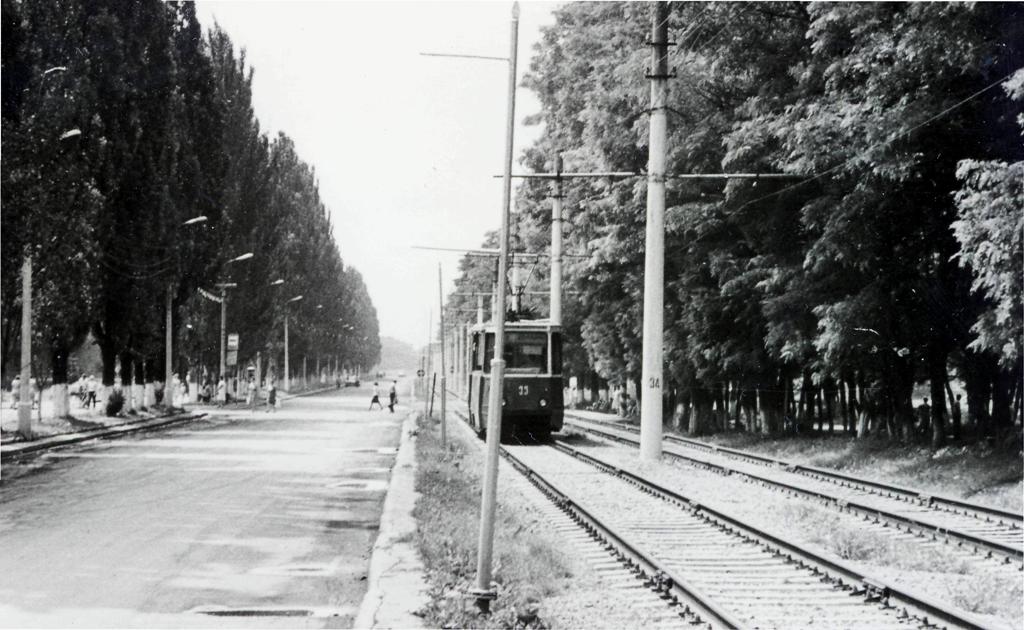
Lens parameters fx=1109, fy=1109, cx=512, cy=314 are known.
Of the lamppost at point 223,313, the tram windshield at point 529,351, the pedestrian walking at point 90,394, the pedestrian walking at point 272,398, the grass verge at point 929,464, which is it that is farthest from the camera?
the lamppost at point 223,313

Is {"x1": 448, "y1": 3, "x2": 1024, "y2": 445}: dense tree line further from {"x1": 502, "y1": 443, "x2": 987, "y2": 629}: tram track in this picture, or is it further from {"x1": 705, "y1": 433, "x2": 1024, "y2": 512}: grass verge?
{"x1": 502, "y1": 443, "x2": 987, "y2": 629}: tram track

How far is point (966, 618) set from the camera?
24.7 feet

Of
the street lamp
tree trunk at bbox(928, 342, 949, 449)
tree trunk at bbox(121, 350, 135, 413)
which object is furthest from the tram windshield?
the street lamp

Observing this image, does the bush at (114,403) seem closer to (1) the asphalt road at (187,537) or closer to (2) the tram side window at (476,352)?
(1) the asphalt road at (187,537)

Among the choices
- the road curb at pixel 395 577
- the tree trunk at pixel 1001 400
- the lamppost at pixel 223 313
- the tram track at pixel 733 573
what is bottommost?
the tram track at pixel 733 573

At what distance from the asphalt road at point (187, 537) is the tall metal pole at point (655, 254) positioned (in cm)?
523

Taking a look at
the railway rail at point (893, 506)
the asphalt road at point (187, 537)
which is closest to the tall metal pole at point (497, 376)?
the asphalt road at point (187, 537)

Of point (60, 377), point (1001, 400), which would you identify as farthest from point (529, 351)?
point (60, 377)

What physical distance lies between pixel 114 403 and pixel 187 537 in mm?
28737

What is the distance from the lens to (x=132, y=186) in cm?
3588

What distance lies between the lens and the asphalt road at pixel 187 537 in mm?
8234

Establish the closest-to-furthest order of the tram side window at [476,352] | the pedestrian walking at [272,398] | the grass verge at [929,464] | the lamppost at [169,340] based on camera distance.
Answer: the grass verge at [929,464] < the tram side window at [476,352] < the lamppost at [169,340] < the pedestrian walking at [272,398]

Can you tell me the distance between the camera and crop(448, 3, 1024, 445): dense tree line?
615 inches

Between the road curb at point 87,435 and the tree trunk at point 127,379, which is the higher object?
the tree trunk at point 127,379
